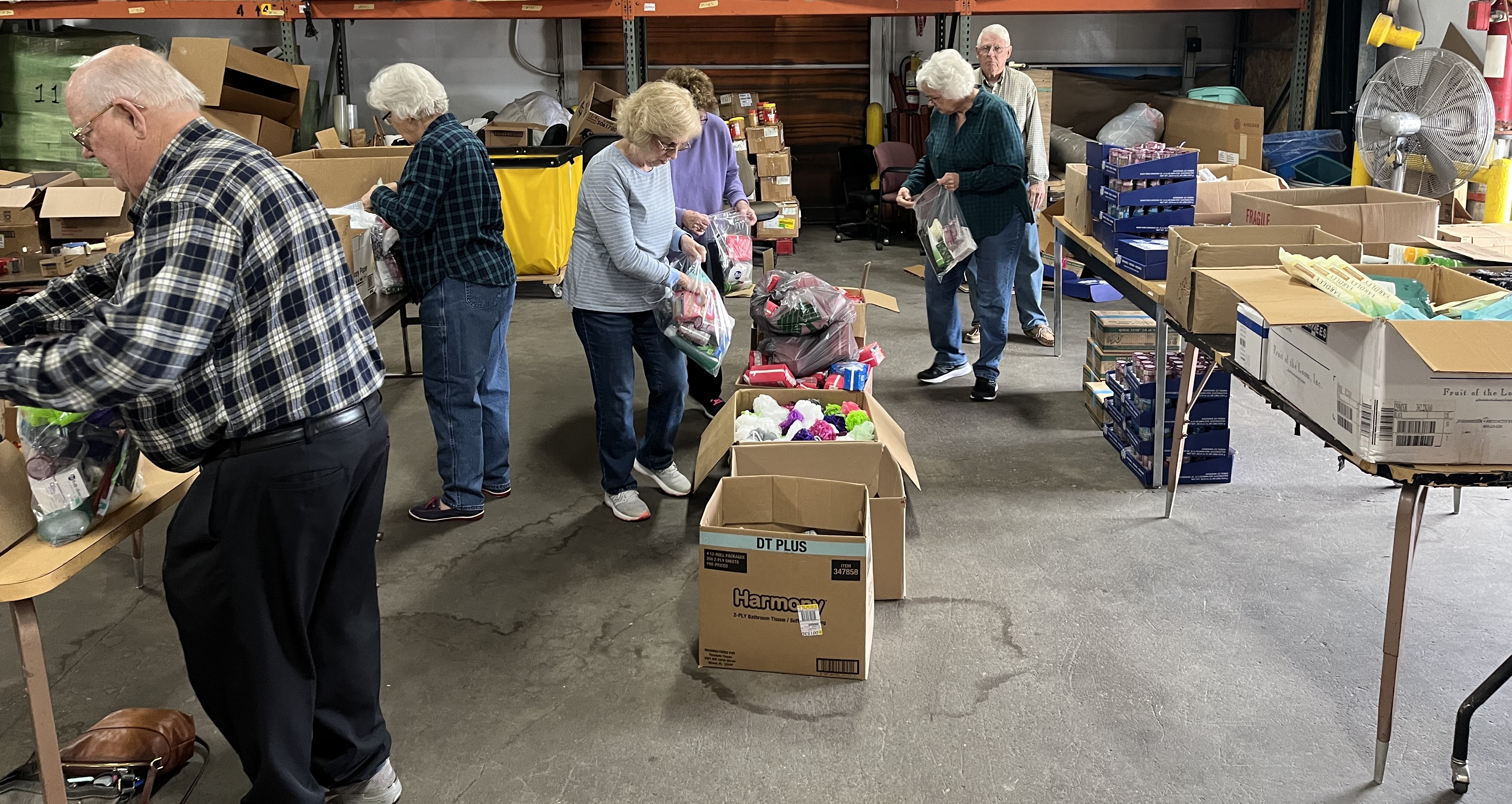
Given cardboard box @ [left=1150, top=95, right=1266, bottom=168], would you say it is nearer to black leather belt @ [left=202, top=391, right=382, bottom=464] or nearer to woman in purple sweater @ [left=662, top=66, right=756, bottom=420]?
woman in purple sweater @ [left=662, top=66, right=756, bottom=420]

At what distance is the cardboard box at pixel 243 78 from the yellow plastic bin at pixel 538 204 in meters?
1.59

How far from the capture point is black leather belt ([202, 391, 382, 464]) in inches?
75.5

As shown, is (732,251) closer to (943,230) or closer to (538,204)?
(943,230)

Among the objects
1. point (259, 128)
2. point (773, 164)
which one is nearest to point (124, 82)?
point (259, 128)

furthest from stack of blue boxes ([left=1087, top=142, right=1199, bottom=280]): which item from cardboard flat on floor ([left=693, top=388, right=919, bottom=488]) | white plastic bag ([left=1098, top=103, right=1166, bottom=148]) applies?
white plastic bag ([left=1098, top=103, right=1166, bottom=148])

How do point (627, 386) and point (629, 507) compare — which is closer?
point (627, 386)

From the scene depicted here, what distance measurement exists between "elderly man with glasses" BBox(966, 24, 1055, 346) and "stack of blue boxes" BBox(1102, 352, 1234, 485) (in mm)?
1099

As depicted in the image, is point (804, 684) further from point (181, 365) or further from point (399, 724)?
point (181, 365)

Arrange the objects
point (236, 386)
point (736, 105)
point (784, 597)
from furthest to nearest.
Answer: point (736, 105) < point (784, 597) < point (236, 386)

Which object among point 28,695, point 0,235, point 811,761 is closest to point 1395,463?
point 811,761

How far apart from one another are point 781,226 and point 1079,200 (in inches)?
124

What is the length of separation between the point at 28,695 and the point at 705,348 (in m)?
2.07

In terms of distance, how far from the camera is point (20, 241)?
5242 mm

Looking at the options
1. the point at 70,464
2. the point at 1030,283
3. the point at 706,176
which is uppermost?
the point at 706,176
